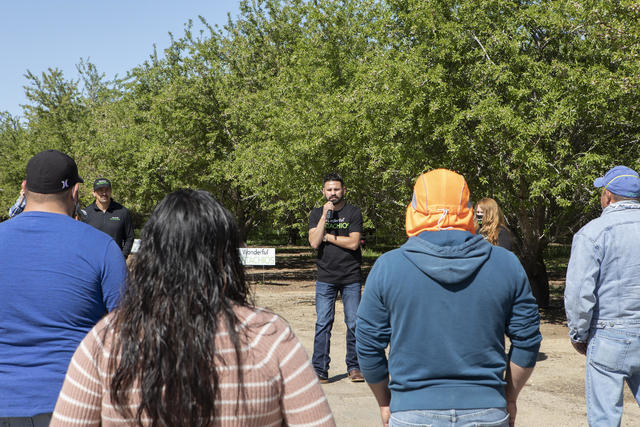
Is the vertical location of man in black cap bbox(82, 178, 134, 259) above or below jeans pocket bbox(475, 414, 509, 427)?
above

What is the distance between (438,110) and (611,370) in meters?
7.92

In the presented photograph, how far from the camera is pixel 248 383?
1597mm

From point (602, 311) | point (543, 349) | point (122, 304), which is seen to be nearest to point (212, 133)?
point (543, 349)

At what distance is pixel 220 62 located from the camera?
2186 centimetres

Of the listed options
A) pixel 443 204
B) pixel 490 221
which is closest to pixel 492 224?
pixel 490 221

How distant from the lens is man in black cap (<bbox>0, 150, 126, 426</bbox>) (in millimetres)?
2521

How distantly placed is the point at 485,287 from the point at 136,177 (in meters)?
22.7

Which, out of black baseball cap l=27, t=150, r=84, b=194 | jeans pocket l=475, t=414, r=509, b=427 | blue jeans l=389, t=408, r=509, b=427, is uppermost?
black baseball cap l=27, t=150, r=84, b=194

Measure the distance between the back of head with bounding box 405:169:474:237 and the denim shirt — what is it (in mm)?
1489

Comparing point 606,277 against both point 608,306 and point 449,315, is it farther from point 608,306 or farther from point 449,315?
point 449,315

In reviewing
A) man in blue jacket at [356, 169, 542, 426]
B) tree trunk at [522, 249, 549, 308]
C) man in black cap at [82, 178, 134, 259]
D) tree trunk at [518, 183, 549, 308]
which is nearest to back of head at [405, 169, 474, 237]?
man in blue jacket at [356, 169, 542, 426]

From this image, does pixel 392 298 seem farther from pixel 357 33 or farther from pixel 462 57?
pixel 357 33

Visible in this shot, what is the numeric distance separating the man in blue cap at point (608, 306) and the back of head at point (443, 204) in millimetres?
1505

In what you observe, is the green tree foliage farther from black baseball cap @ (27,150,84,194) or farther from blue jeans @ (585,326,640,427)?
black baseball cap @ (27,150,84,194)
